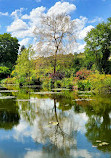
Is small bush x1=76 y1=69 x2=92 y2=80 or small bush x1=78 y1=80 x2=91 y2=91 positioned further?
small bush x1=76 y1=69 x2=92 y2=80

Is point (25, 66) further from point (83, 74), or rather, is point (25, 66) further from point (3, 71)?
point (3, 71)

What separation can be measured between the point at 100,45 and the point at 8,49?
25.7 m

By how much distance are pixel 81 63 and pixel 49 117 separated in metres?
39.9

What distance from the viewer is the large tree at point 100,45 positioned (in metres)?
35.2

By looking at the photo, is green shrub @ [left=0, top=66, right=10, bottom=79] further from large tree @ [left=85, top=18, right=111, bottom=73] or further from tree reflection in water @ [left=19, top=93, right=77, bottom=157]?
tree reflection in water @ [left=19, top=93, right=77, bottom=157]

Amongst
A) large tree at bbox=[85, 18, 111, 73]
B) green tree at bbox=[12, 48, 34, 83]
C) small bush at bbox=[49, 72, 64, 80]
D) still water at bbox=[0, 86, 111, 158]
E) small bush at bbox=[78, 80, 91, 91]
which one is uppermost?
large tree at bbox=[85, 18, 111, 73]

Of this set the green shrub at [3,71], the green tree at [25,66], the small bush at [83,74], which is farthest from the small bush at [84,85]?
the green shrub at [3,71]

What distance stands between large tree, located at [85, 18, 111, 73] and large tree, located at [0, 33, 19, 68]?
22689 millimetres

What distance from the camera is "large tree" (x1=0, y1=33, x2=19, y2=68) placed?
4941 cm

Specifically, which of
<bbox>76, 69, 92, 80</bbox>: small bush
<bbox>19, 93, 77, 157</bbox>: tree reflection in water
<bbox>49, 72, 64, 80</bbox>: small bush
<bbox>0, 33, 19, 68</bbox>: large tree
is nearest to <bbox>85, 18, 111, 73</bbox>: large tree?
<bbox>76, 69, 92, 80</bbox>: small bush

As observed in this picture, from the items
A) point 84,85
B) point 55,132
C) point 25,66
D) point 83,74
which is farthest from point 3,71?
point 55,132

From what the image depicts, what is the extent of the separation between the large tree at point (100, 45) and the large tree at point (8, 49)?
22.7 m

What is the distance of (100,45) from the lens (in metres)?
36.5

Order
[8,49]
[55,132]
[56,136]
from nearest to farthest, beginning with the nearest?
[56,136] < [55,132] < [8,49]
